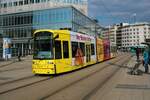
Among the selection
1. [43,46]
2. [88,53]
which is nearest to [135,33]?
[88,53]

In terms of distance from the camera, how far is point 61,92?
12633 millimetres

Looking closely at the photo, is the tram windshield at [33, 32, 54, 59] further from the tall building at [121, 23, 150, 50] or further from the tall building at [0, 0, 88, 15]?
the tall building at [121, 23, 150, 50]

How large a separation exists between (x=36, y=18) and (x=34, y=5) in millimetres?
8881

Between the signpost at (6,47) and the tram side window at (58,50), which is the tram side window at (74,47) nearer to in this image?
the tram side window at (58,50)

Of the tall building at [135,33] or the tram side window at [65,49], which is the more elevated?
the tall building at [135,33]

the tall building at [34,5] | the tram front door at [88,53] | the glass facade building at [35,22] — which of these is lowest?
the tram front door at [88,53]

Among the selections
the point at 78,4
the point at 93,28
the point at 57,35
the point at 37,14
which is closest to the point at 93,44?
the point at 57,35

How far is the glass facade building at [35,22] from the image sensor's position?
233 feet

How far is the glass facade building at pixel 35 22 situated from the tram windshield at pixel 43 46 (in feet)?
160

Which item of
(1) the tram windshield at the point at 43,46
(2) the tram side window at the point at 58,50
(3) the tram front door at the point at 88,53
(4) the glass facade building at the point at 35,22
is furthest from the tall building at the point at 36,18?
(1) the tram windshield at the point at 43,46

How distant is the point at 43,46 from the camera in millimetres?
19359

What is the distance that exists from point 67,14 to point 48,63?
173 feet

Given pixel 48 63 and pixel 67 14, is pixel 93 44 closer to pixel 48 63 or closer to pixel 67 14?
pixel 48 63

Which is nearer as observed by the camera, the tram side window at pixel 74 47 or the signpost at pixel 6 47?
the tram side window at pixel 74 47
